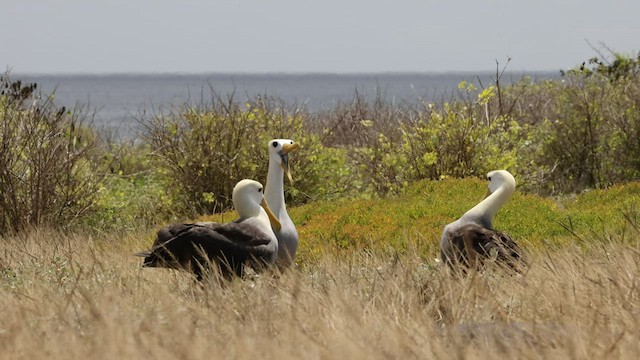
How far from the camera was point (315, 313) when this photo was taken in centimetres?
561

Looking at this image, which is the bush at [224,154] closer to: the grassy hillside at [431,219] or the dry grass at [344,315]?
the grassy hillside at [431,219]

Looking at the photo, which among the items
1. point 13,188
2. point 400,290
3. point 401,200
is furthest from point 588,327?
point 13,188

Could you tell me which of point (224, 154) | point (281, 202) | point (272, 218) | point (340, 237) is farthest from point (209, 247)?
point (224, 154)

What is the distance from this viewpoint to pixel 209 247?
7387mm

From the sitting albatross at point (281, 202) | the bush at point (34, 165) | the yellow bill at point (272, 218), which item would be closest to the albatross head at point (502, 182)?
the sitting albatross at point (281, 202)

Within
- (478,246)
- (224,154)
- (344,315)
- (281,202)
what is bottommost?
(224,154)

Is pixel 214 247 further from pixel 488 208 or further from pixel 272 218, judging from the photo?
pixel 488 208

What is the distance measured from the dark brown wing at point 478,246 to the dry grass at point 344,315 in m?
0.28

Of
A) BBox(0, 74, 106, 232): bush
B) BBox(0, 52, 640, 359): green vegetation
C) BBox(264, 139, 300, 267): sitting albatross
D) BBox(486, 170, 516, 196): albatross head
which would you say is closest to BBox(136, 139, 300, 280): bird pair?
BBox(0, 52, 640, 359): green vegetation

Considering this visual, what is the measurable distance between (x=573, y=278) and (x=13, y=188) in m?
7.25

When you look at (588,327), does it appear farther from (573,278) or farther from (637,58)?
(637,58)

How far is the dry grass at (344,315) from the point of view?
461 centimetres

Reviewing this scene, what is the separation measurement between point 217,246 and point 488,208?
2.20 meters

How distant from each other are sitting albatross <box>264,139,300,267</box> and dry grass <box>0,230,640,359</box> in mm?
783
